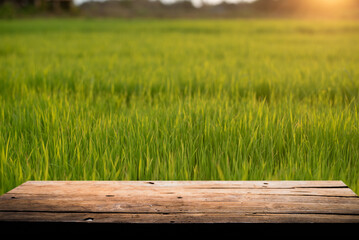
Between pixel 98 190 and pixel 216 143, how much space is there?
2.76 feet

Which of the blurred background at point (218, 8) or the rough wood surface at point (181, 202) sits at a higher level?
the blurred background at point (218, 8)

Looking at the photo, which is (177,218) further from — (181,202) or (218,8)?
(218,8)

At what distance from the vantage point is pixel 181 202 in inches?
42.6

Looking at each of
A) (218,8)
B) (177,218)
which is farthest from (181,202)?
(218,8)

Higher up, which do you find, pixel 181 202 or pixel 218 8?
pixel 218 8

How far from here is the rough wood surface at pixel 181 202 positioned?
→ 0.99 metres

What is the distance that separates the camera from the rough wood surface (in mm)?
992

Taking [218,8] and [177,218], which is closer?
[177,218]

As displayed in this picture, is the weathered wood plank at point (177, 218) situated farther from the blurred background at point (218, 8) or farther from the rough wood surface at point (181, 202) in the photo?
the blurred background at point (218, 8)

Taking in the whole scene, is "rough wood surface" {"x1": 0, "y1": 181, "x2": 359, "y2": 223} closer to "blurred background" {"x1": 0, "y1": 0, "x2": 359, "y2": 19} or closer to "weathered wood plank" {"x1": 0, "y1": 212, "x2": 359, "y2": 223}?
"weathered wood plank" {"x1": 0, "y1": 212, "x2": 359, "y2": 223}

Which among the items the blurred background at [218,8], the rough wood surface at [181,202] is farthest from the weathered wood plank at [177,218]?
the blurred background at [218,8]

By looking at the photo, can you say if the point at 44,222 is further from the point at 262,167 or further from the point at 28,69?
the point at 28,69

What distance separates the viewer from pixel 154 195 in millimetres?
→ 1130
